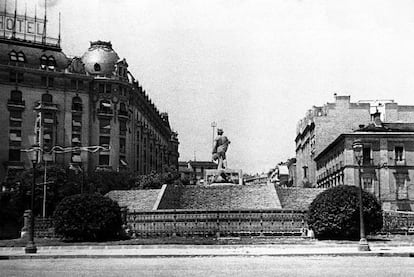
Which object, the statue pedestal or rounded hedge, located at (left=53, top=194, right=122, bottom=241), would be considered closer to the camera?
rounded hedge, located at (left=53, top=194, right=122, bottom=241)

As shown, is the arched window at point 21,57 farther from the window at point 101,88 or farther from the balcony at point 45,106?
the window at point 101,88

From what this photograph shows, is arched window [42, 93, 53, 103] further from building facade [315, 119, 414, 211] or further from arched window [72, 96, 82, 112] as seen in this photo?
building facade [315, 119, 414, 211]

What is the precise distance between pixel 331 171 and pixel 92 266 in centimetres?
7145

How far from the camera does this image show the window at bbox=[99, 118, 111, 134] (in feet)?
327

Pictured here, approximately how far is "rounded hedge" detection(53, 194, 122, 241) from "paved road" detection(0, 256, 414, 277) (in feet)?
42.1

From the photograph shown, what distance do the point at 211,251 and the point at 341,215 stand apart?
1051 cm

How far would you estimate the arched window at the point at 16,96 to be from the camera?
307 feet

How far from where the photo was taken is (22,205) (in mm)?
74938

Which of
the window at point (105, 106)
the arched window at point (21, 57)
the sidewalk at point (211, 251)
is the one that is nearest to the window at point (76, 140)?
the window at point (105, 106)

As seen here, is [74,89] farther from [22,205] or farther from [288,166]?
[288,166]

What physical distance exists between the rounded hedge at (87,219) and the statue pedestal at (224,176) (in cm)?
1834

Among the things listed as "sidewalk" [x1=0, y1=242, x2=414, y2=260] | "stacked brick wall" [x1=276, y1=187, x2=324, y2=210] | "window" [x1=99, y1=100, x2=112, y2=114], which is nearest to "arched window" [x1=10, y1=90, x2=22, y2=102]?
"window" [x1=99, y1=100, x2=112, y2=114]

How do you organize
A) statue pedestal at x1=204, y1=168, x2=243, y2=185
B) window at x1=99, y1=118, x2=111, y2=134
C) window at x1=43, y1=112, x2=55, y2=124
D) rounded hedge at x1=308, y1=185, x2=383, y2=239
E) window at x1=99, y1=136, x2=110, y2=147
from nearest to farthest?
rounded hedge at x1=308, y1=185, x2=383, y2=239 → statue pedestal at x1=204, y1=168, x2=243, y2=185 → window at x1=43, y1=112, x2=55, y2=124 → window at x1=99, y1=136, x2=110, y2=147 → window at x1=99, y1=118, x2=111, y2=134

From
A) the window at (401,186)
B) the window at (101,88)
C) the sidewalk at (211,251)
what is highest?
the window at (101,88)
